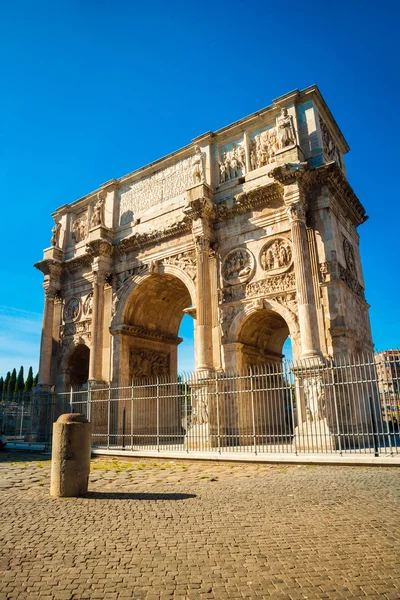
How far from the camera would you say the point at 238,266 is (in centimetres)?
1622

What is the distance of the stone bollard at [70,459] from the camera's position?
6699mm

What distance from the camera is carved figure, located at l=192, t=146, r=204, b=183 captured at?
17.3 m

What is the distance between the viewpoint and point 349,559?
3740 mm

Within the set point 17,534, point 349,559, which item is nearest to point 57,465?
point 17,534

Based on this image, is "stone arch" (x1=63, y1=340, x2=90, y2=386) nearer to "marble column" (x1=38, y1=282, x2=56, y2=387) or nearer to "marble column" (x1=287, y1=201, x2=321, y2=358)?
"marble column" (x1=38, y1=282, x2=56, y2=387)

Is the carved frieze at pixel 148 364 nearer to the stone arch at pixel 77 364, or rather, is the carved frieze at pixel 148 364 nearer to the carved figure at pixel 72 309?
the stone arch at pixel 77 364

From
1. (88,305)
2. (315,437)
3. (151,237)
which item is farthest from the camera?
(88,305)

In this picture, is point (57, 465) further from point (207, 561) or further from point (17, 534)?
point (207, 561)

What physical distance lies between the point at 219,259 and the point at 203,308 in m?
2.25

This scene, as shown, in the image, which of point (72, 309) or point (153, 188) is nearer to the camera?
point (153, 188)

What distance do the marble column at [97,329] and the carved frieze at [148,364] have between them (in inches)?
58.8

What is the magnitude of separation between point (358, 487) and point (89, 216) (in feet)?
60.8

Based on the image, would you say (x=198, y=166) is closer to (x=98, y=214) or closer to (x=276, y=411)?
(x=98, y=214)

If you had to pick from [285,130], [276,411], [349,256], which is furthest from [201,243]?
[276,411]
